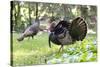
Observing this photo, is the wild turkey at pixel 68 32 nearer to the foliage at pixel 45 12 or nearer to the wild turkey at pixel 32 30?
the foliage at pixel 45 12

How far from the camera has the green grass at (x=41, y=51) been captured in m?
2.01

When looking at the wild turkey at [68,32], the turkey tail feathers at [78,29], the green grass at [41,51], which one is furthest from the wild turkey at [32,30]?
the turkey tail feathers at [78,29]

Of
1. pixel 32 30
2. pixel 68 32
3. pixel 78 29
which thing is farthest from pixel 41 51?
pixel 78 29

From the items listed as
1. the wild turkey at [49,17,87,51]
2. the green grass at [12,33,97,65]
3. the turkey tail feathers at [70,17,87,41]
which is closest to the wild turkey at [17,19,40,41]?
the green grass at [12,33,97,65]

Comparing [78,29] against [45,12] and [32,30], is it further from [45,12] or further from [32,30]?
[32,30]

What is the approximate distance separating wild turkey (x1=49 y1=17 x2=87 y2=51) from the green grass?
59 mm

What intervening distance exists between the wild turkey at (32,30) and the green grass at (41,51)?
44 millimetres

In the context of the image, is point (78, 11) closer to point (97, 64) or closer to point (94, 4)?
point (94, 4)

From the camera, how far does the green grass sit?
79.0 inches

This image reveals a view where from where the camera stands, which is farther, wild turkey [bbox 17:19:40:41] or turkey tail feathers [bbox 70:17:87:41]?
turkey tail feathers [bbox 70:17:87:41]

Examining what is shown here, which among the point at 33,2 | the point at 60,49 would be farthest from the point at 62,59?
the point at 33,2

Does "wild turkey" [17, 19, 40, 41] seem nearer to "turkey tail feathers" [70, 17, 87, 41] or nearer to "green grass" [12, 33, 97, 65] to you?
"green grass" [12, 33, 97, 65]

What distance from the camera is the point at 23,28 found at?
6.68 ft

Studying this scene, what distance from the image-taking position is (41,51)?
2.09 metres
